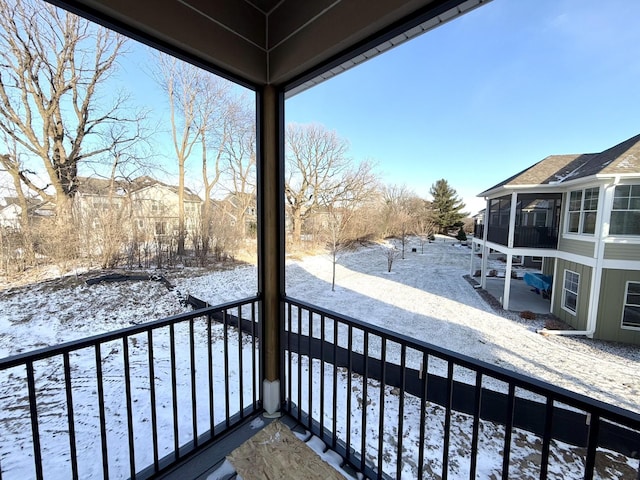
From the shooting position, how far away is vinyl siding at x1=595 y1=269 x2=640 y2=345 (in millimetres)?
2781

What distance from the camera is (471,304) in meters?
6.43

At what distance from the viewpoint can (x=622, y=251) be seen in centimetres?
253

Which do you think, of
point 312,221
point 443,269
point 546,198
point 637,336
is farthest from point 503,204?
point 312,221

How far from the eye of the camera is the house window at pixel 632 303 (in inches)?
106

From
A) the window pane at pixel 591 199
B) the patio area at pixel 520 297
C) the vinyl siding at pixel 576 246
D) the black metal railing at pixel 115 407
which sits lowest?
the patio area at pixel 520 297

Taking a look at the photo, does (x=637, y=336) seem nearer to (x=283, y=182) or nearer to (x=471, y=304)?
(x=471, y=304)

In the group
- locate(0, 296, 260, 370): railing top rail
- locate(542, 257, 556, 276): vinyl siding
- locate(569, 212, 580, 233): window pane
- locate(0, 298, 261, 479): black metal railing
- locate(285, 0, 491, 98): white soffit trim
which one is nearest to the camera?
locate(0, 296, 260, 370): railing top rail

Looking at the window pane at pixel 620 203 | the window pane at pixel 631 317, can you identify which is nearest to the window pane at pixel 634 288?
the window pane at pixel 631 317

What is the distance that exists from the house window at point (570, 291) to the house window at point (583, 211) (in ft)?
2.54

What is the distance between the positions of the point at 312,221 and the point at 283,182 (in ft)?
18.5

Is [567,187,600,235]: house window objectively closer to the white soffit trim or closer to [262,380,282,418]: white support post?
the white soffit trim

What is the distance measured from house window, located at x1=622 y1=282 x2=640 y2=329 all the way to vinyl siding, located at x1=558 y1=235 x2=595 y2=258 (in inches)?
23.7

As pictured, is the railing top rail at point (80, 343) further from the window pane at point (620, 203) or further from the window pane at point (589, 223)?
the window pane at point (589, 223)

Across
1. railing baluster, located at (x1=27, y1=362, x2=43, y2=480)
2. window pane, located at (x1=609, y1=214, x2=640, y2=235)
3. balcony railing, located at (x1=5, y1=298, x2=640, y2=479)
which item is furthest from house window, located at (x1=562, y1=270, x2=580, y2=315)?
railing baluster, located at (x1=27, y1=362, x2=43, y2=480)
